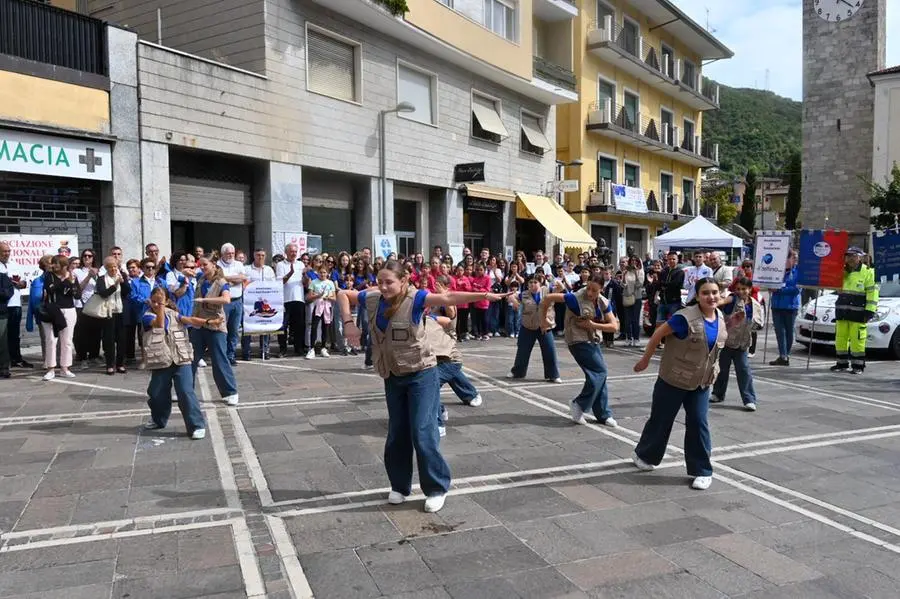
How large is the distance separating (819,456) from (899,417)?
2485mm

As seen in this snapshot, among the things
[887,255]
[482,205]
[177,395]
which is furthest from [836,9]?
[177,395]

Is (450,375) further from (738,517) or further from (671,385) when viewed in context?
(738,517)

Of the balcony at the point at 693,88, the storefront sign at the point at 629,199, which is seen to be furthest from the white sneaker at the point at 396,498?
the balcony at the point at 693,88

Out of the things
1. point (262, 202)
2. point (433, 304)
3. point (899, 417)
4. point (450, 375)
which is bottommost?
point (899, 417)

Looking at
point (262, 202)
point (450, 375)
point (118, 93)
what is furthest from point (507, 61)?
point (450, 375)

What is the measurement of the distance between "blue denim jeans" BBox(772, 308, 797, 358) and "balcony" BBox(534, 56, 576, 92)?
47.3 feet

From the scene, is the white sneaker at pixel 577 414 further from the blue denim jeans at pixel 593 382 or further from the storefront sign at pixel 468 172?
the storefront sign at pixel 468 172

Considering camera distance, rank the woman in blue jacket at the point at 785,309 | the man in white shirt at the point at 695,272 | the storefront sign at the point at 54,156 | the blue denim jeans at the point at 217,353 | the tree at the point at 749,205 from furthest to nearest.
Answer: the tree at the point at 749,205
the man in white shirt at the point at 695,272
the woman in blue jacket at the point at 785,309
the storefront sign at the point at 54,156
the blue denim jeans at the point at 217,353

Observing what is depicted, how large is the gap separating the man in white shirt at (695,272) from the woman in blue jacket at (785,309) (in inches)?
55.2

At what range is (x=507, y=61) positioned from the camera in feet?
71.8

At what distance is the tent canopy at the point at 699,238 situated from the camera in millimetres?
20375

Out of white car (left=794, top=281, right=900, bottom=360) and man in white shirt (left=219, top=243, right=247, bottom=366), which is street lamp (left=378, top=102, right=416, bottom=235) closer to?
man in white shirt (left=219, top=243, right=247, bottom=366)

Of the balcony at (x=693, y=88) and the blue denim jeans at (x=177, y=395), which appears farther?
the balcony at (x=693, y=88)

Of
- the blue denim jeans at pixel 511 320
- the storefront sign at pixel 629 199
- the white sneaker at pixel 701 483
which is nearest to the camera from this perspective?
the white sneaker at pixel 701 483
